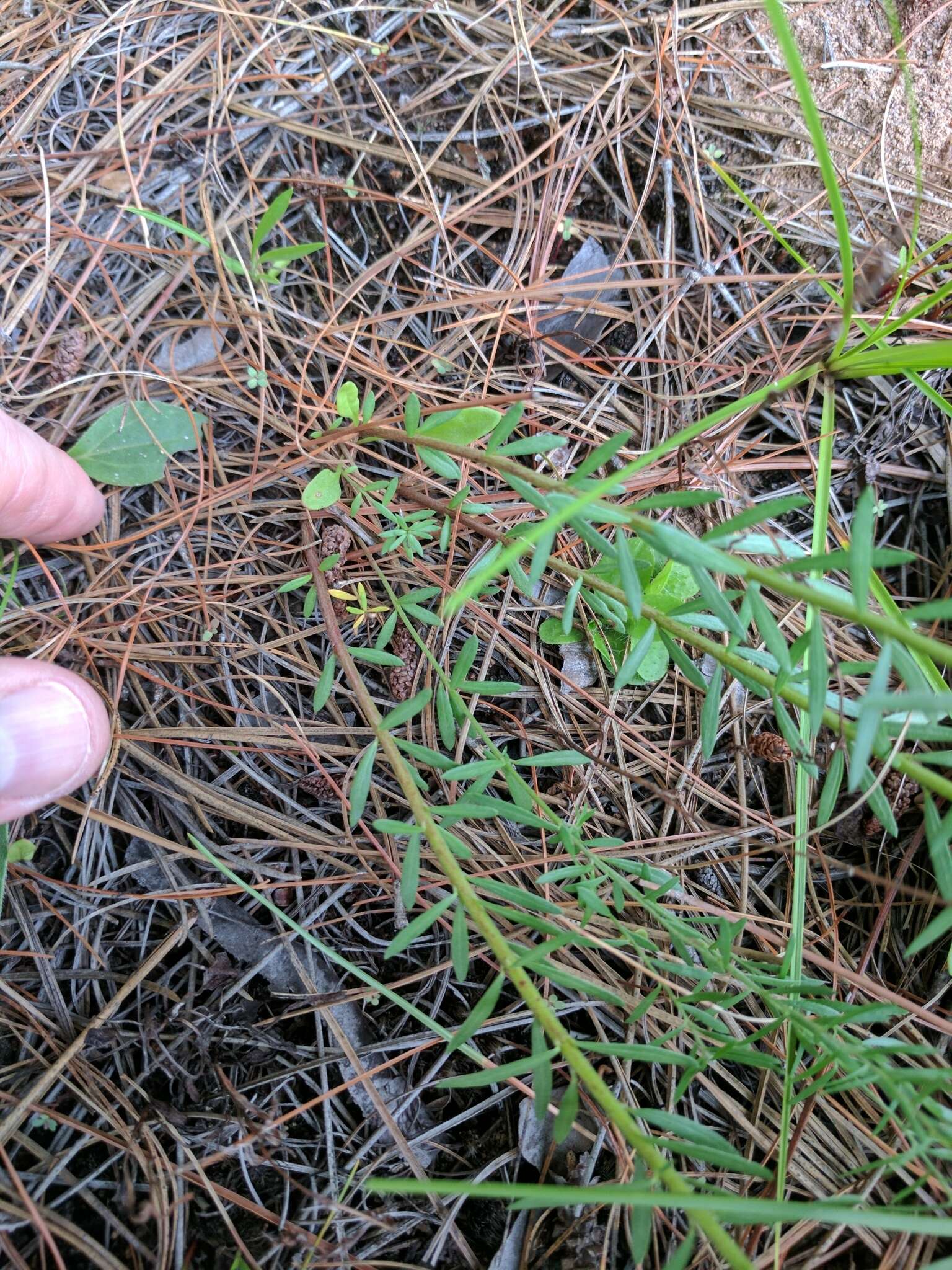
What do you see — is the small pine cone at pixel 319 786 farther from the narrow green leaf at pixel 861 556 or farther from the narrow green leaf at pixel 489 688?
the narrow green leaf at pixel 861 556

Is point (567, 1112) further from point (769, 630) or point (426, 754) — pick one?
point (769, 630)

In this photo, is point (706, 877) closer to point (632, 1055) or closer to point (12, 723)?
point (632, 1055)

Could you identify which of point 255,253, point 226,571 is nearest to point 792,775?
point 226,571

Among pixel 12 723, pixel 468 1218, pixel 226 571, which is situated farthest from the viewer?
pixel 226 571

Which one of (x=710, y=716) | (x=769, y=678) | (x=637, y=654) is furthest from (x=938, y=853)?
(x=637, y=654)

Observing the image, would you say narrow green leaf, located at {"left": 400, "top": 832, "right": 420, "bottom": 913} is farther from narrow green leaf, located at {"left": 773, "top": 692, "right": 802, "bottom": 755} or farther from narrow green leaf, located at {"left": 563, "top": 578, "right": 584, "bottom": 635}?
narrow green leaf, located at {"left": 773, "top": 692, "right": 802, "bottom": 755}
